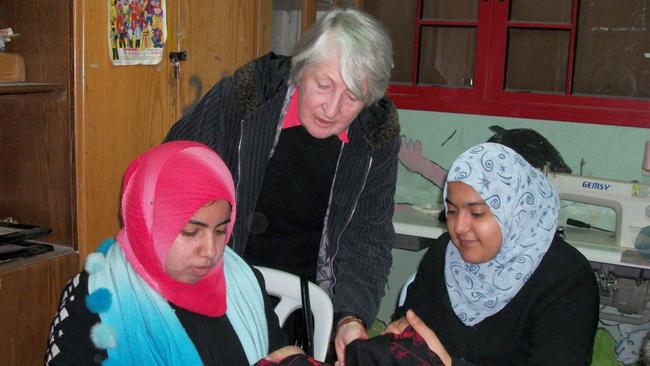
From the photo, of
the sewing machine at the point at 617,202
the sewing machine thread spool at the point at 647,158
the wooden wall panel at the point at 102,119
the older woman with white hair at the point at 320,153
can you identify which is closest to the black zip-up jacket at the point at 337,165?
the older woman with white hair at the point at 320,153

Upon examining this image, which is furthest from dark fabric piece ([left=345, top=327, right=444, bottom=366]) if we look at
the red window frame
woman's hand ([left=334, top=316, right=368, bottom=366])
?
the red window frame

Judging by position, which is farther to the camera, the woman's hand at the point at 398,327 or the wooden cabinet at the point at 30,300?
the wooden cabinet at the point at 30,300

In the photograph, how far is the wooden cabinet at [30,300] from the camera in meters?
2.03

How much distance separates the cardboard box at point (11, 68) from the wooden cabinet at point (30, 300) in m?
0.50

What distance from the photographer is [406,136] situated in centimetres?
375

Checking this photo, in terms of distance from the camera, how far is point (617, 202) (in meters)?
2.90

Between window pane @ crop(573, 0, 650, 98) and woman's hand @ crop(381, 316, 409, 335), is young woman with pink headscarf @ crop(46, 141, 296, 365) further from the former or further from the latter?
window pane @ crop(573, 0, 650, 98)

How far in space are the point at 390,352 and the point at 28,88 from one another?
1247mm

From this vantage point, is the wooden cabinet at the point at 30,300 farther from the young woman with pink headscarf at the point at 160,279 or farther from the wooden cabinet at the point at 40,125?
the young woman with pink headscarf at the point at 160,279

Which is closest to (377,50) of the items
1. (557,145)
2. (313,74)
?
(313,74)

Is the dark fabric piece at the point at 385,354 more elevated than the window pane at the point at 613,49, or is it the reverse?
the window pane at the point at 613,49

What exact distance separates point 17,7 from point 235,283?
41.3 inches

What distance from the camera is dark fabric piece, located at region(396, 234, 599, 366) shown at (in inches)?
71.2

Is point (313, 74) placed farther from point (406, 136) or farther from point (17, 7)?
point (406, 136)
